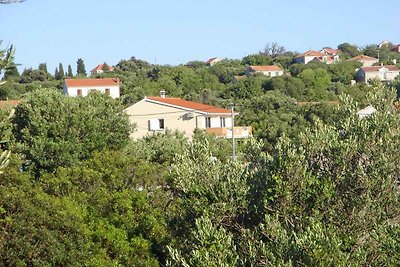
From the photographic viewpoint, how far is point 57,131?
25.9 m

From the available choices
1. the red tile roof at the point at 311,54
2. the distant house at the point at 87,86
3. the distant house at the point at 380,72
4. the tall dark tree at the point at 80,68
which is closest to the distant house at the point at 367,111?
the distant house at the point at 87,86

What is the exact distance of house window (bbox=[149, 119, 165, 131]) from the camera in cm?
4828

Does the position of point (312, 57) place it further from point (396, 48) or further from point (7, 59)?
point (7, 59)

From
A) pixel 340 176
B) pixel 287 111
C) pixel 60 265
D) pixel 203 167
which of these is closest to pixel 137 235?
pixel 60 265

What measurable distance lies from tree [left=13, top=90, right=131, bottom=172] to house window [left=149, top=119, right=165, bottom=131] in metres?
19.3

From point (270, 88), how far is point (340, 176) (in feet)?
253

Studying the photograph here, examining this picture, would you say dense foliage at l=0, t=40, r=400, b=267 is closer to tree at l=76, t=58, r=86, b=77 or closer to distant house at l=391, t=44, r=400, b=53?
tree at l=76, t=58, r=86, b=77

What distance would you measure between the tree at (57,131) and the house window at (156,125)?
63.4ft

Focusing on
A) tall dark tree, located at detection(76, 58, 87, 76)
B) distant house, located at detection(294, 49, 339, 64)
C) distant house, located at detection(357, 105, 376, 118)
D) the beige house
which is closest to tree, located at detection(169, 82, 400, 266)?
distant house, located at detection(357, 105, 376, 118)

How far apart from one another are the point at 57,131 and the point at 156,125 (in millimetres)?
22627

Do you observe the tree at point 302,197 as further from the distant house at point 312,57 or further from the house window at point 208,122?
the distant house at point 312,57

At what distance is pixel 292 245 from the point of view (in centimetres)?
930

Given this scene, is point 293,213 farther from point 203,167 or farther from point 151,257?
point 151,257

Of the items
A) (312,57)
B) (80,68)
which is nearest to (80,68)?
(80,68)
